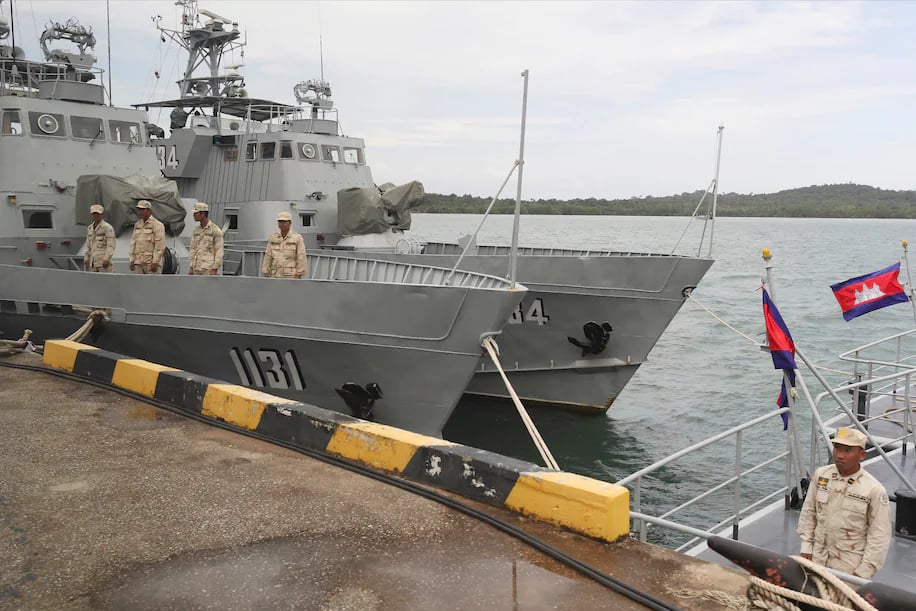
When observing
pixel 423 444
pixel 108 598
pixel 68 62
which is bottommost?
pixel 108 598

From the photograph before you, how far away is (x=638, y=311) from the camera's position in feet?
43.9

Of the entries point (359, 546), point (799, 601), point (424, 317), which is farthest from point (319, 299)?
point (799, 601)

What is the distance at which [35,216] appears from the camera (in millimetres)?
11922

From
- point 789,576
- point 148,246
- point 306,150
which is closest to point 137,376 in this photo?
point 148,246

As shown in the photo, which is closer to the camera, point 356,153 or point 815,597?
point 815,597

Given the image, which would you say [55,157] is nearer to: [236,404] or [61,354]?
[61,354]

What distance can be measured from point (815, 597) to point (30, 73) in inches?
561

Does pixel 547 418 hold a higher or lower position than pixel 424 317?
lower

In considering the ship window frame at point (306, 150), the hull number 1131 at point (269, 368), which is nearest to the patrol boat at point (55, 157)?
the ship window frame at point (306, 150)

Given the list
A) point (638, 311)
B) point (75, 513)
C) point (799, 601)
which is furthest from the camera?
point (638, 311)

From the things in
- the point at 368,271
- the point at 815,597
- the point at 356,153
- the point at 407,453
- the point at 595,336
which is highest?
the point at 356,153

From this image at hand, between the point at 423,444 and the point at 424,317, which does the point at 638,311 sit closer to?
the point at 424,317

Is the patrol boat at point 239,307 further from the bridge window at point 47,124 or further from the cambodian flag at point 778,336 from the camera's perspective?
the cambodian flag at point 778,336

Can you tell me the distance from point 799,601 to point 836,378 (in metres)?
16.6
